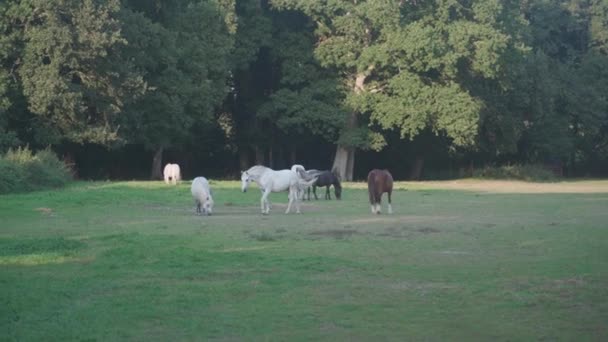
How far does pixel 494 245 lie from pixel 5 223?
10.9 metres

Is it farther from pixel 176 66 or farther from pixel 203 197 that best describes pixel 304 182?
pixel 176 66

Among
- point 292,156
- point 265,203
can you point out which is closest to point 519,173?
point 292,156

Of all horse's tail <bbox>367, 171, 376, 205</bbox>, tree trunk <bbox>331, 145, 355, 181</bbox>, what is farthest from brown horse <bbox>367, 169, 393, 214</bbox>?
tree trunk <bbox>331, 145, 355, 181</bbox>

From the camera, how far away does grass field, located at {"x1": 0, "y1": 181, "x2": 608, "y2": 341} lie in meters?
9.29

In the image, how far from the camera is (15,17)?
4200 centimetres

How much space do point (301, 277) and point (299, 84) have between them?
1731 inches

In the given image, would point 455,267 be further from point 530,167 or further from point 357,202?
point 530,167

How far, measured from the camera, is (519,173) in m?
61.1

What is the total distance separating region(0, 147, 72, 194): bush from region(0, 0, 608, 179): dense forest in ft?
19.4

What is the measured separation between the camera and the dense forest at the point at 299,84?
42781 millimetres

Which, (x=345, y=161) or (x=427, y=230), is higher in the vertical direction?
(x=345, y=161)

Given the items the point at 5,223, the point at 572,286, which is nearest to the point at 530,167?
the point at 5,223

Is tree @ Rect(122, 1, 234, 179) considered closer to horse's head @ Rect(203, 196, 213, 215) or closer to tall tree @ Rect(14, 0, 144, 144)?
tall tree @ Rect(14, 0, 144, 144)

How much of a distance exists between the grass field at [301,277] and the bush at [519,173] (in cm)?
3719
